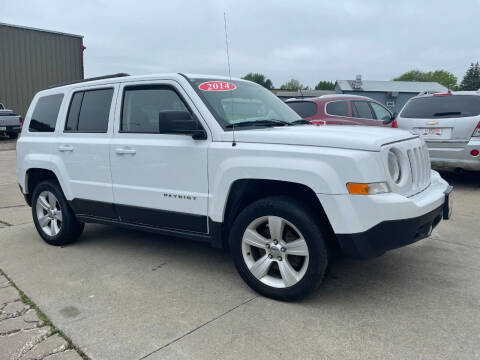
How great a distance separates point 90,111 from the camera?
461 cm

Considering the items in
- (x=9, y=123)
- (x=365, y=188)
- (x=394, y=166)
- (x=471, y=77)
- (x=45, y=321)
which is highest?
(x=471, y=77)

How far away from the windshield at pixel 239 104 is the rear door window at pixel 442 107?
4.09 m

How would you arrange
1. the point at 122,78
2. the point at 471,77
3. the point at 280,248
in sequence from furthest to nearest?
the point at 471,77, the point at 122,78, the point at 280,248

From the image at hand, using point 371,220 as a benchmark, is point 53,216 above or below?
below

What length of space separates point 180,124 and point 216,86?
681mm

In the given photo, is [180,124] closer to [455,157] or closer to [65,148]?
[65,148]

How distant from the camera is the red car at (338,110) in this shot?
8.68 meters

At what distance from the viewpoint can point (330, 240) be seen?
130 inches

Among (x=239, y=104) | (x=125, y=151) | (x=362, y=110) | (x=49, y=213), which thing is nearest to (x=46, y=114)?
(x=49, y=213)

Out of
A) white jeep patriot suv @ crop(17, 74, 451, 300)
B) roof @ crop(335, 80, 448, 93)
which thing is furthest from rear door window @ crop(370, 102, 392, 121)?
roof @ crop(335, 80, 448, 93)

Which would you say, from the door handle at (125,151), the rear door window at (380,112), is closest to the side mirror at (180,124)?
the door handle at (125,151)

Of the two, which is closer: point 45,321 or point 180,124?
point 45,321

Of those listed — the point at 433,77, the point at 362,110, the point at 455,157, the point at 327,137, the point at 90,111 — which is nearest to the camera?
the point at 327,137

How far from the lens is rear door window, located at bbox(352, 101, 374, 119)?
29.9 ft
